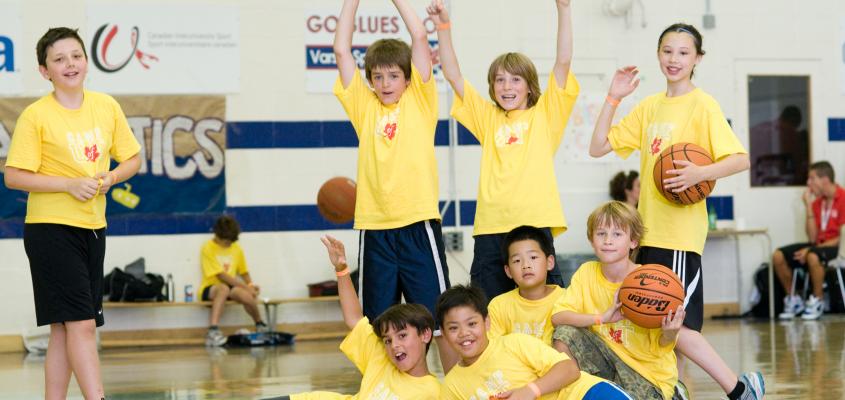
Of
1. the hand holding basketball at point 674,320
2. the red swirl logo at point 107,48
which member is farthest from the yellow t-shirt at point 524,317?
the red swirl logo at point 107,48

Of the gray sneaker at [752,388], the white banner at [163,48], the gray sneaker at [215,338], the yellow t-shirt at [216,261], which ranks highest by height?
the white banner at [163,48]

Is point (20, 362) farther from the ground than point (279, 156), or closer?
closer

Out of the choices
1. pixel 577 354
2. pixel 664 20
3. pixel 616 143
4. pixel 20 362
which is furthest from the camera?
pixel 664 20

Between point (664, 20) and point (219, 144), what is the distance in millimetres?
4724

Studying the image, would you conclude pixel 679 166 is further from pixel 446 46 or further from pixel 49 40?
pixel 49 40

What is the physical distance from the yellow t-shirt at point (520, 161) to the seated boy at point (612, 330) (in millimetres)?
349

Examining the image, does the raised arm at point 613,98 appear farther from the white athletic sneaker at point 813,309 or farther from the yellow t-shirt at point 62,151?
the white athletic sneaker at point 813,309

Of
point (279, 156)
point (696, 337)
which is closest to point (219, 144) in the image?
point (279, 156)

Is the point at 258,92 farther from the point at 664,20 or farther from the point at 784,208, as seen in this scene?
the point at 784,208

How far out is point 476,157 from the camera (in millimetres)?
11859

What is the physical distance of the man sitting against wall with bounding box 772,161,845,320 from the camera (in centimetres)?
1199

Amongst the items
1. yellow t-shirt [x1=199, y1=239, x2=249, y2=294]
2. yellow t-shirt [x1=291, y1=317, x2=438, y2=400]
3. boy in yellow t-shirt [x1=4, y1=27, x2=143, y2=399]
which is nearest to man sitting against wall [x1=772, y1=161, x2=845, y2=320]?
yellow t-shirt [x1=199, y1=239, x2=249, y2=294]

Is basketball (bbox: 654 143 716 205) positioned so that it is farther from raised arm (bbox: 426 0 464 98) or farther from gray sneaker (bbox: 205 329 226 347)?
gray sneaker (bbox: 205 329 226 347)

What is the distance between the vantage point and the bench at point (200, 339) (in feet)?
35.8
